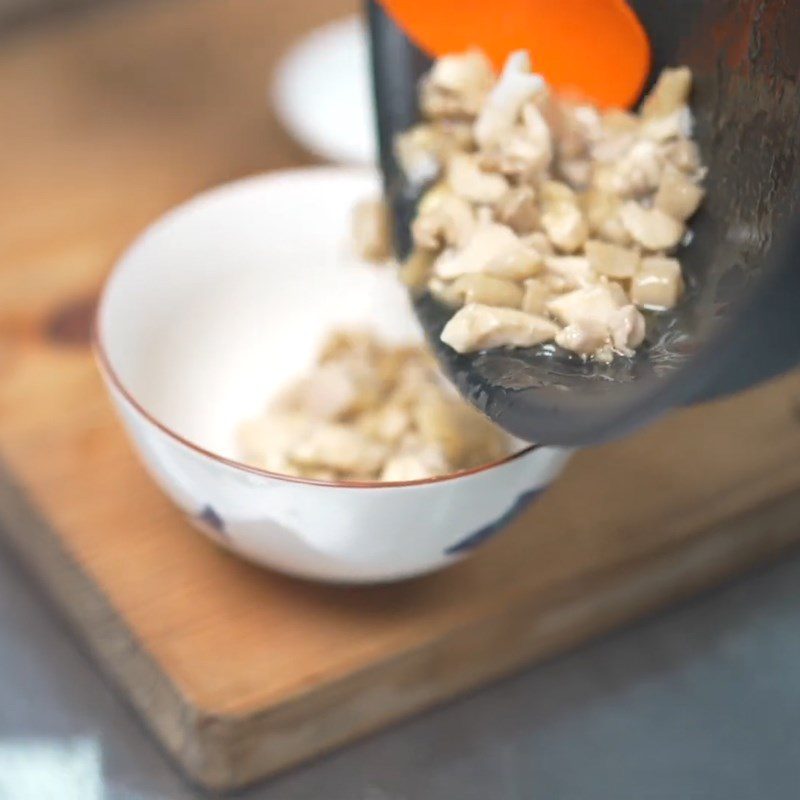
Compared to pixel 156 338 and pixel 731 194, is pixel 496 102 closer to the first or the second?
pixel 731 194

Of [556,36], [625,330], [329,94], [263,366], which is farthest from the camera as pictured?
[329,94]

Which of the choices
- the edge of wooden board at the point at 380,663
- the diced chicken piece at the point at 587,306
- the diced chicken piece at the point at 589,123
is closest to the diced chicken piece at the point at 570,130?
the diced chicken piece at the point at 589,123

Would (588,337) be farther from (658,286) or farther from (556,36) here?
(556,36)

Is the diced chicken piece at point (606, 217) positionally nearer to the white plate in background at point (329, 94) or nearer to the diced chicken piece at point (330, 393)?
the diced chicken piece at point (330, 393)

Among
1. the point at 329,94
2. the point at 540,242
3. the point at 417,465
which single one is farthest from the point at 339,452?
the point at 329,94

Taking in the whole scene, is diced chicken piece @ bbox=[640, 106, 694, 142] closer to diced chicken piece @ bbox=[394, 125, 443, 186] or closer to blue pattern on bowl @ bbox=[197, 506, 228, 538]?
diced chicken piece @ bbox=[394, 125, 443, 186]

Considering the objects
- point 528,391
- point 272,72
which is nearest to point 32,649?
point 528,391
